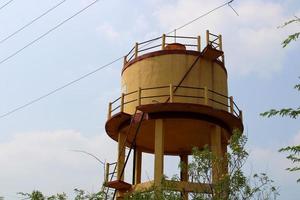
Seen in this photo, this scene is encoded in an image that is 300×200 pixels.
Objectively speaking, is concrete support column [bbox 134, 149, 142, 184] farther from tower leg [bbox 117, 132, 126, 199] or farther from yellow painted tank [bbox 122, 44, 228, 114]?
yellow painted tank [bbox 122, 44, 228, 114]

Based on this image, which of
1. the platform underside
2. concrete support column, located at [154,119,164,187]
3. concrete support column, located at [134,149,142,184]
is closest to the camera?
concrete support column, located at [154,119,164,187]

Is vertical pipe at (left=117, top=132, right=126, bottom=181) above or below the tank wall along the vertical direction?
below

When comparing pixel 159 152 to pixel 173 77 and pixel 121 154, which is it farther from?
pixel 173 77

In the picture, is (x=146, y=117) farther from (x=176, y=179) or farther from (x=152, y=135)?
(x=176, y=179)

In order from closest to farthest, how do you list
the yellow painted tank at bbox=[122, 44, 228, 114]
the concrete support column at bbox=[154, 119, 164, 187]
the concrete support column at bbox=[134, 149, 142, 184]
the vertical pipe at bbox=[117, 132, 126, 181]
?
the concrete support column at bbox=[154, 119, 164, 187], the yellow painted tank at bbox=[122, 44, 228, 114], the vertical pipe at bbox=[117, 132, 126, 181], the concrete support column at bbox=[134, 149, 142, 184]

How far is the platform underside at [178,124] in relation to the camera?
22.4m

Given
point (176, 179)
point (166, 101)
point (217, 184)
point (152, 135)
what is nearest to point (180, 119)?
point (166, 101)

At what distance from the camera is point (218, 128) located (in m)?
23.1

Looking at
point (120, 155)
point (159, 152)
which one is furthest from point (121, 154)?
point (159, 152)

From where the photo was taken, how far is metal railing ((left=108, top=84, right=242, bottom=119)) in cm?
2280

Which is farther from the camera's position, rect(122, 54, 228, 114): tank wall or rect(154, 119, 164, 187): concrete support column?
rect(122, 54, 228, 114): tank wall

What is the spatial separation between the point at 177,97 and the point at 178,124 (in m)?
1.23

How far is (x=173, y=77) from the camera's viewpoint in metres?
23.4

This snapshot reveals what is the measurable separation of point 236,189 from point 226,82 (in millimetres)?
13714
